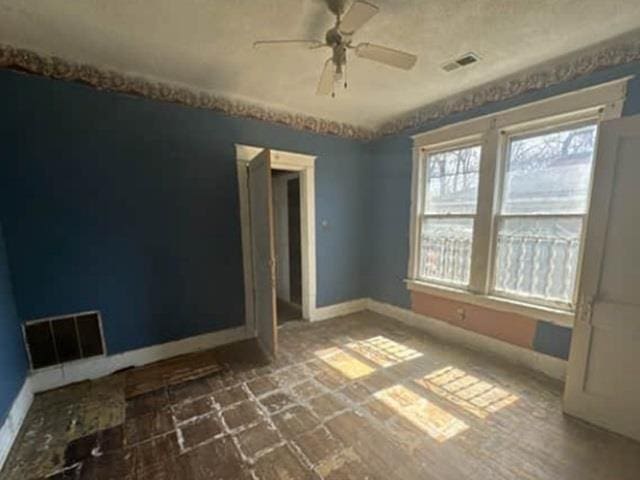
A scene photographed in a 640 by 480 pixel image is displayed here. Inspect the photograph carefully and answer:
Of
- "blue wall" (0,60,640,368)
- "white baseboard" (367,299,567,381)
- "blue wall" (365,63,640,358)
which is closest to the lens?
"blue wall" (0,60,640,368)

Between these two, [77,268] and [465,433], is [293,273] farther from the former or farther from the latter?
[465,433]

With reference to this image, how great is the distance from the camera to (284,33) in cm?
198

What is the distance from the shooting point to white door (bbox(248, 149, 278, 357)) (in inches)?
107

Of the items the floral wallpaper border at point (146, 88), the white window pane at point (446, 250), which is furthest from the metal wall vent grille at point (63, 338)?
the white window pane at point (446, 250)

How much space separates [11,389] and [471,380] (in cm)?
343

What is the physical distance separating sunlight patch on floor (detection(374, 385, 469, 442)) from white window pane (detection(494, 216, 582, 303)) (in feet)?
4.72

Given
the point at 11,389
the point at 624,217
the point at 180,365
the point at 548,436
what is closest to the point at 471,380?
the point at 548,436

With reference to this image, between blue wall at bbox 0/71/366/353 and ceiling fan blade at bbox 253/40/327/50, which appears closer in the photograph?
ceiling fan blade at bbox 253/40/327/50

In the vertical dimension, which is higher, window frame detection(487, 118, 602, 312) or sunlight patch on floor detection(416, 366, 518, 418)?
window frame detection(487, 118, 602, 312)

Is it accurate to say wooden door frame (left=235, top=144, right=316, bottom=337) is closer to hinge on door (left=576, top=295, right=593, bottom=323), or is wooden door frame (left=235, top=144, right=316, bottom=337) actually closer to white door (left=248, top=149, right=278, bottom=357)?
white door (left=248, top=149, right=278, bottom=357)

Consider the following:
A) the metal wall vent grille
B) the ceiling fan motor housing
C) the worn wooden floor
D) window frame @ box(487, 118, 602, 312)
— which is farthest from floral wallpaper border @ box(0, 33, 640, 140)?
the worn wooden floor

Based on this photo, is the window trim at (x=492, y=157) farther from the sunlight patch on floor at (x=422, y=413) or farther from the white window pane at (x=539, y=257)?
the sunlight patch on floor at (x=422, y=413)

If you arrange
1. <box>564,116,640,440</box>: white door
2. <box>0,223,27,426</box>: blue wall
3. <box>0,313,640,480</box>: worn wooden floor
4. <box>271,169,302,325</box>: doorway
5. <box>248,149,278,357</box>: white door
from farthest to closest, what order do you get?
<box>271,169,302,325</box>: doorway → <box>248,149,278,357</box>: white door → <box>0,223,27,426</box>: blue wall → <box>564,116,640,440</box>: white door → <box>0,313,640,480</box>: worn wooden floor

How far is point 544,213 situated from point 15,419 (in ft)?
14.1
